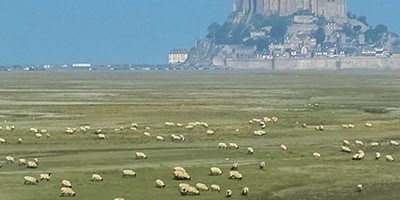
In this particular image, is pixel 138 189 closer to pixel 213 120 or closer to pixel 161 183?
pixel 161 183

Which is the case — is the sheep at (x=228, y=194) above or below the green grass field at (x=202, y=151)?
above

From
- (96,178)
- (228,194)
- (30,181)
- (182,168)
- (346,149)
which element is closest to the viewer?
(228,194)

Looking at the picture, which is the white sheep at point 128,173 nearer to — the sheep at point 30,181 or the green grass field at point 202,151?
the green grass field at point 202,151

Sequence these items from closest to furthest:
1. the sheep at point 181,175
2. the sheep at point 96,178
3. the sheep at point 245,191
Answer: the sheep at point 245,191
the sheep at point 96,178
the sheep at point 181,175

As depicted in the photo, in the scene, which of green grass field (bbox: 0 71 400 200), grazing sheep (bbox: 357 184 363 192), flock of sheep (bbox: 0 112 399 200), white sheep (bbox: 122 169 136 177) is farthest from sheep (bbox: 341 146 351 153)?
white sheep (bbox: 122 169 136 177)

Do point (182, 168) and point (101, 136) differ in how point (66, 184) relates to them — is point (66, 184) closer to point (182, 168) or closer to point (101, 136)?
point (182, 168)

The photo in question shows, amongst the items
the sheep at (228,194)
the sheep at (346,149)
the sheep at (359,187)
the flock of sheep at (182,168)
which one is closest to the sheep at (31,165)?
the flock of sheep at (182,168)

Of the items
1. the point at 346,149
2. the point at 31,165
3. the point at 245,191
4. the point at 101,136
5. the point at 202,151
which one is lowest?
the point at 101,136

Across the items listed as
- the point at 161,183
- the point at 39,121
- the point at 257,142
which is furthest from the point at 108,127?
the point at 161,183

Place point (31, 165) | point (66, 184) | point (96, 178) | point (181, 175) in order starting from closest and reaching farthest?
point (66, 184) → point (96, 178) → point (181, 175) → point (31, 165)

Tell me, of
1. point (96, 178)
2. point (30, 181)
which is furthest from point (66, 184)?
point (96, 178)

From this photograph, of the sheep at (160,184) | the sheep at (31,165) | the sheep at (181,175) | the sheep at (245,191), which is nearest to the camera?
the sheep at (245,191)

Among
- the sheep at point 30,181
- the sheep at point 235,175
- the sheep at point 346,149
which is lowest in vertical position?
the sheep at point 346,149

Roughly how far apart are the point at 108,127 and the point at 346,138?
14580 mm
